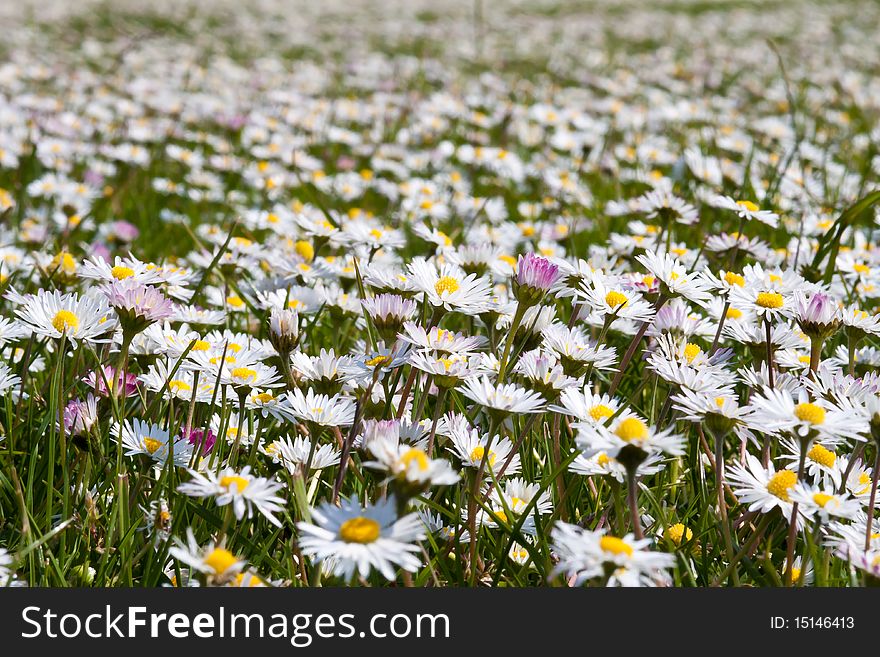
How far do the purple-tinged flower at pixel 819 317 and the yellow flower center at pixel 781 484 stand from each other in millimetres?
407

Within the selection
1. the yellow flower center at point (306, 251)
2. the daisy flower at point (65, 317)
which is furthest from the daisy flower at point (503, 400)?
the yellow flower center at point (306, 251)

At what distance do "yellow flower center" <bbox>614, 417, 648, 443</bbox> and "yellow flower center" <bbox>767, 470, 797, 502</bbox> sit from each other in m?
0.28

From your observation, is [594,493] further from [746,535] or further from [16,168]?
[16,168]

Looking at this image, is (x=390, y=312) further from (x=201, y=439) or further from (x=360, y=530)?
(x=360, y=530)

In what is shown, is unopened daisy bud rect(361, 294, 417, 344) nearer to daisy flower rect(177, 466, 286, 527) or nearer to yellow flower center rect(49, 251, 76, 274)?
daisy flower rect(177, 466, 286, 527)

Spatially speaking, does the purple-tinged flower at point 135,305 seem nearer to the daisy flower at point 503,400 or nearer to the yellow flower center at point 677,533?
the daisy flower at point 503,400

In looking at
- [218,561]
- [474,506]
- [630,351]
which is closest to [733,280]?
[630,351]

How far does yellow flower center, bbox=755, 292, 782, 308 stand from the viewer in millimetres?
1771

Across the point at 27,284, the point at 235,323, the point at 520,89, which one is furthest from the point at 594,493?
the point at 520,89

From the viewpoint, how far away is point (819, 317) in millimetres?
1695

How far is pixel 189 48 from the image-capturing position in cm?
873

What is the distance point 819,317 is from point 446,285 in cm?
71

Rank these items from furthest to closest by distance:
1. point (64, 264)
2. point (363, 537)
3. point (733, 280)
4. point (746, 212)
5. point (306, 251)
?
1. point (306, 251)
2. point (746, 212)
3. point (64, 264)
4. point (733, 280)
5. point (363, 537)

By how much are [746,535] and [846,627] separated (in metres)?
0.40
